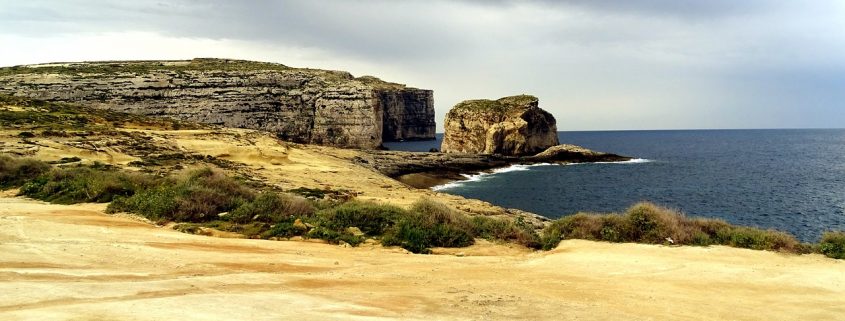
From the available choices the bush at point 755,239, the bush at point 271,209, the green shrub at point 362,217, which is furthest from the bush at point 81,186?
the bush at point 755,239

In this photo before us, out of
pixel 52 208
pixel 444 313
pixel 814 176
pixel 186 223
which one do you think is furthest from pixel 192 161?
pixel 814 176

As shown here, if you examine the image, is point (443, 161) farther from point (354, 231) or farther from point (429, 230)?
point (429, 230)

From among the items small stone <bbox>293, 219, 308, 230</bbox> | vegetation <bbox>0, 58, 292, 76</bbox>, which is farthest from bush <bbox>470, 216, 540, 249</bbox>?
vegetation <bbox>0, 58, 292, 76</bbox>

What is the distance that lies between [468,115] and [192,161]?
232ft

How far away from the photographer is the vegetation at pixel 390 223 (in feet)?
52.2

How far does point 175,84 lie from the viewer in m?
81.8

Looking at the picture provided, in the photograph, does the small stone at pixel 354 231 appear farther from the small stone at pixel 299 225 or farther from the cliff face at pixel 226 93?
the cliff face at pixel 226 93

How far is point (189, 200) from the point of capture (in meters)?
17.9

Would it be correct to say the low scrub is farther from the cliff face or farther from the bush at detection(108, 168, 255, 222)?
the cliff face

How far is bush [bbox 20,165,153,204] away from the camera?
19.7 m

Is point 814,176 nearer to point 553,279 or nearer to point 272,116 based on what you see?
point 553,279

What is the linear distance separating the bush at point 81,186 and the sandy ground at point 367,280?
13.9 feet

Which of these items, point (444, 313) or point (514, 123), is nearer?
point (444, 313)

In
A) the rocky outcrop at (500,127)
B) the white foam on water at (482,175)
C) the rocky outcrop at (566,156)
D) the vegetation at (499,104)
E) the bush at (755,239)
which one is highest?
the vegetation at (499,104)
